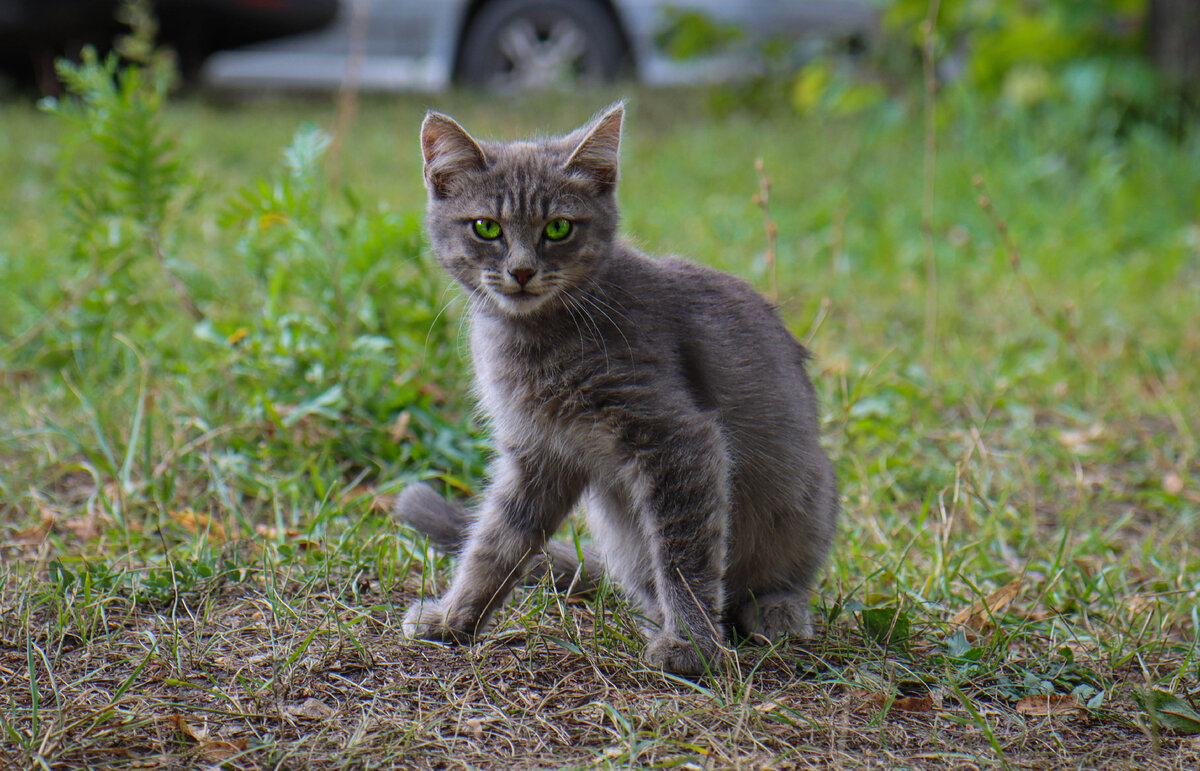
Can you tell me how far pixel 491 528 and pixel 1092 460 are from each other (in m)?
2.36

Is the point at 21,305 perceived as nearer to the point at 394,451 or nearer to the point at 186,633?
the point at 394,451

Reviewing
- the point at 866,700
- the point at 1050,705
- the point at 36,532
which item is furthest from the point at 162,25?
the point at 1050,705

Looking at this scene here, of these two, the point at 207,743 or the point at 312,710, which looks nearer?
the point at 207,743

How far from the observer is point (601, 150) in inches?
106

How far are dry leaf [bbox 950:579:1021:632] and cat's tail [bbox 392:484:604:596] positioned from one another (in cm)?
93

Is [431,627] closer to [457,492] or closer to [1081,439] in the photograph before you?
[457,492]

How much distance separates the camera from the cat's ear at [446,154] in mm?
2645

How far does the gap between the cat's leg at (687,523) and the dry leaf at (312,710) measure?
2.37 ft

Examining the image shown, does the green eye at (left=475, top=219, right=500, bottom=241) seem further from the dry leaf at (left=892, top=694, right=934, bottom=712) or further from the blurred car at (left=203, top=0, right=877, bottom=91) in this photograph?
the blurred car at (left=203, top=0, right=877, bottom=91)

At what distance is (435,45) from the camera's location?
35.3ft

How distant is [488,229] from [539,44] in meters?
8.35

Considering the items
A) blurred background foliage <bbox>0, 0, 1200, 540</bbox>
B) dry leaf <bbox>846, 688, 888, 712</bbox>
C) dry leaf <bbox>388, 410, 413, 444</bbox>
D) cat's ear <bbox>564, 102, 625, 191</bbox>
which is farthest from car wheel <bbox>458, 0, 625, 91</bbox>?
dry leaf <bbox>846, 688, 888, 712</bbox>

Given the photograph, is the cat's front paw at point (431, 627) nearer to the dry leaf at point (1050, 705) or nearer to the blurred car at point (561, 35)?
the dry leaf at point (1050, 705)

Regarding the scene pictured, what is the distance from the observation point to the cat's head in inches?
99.0
